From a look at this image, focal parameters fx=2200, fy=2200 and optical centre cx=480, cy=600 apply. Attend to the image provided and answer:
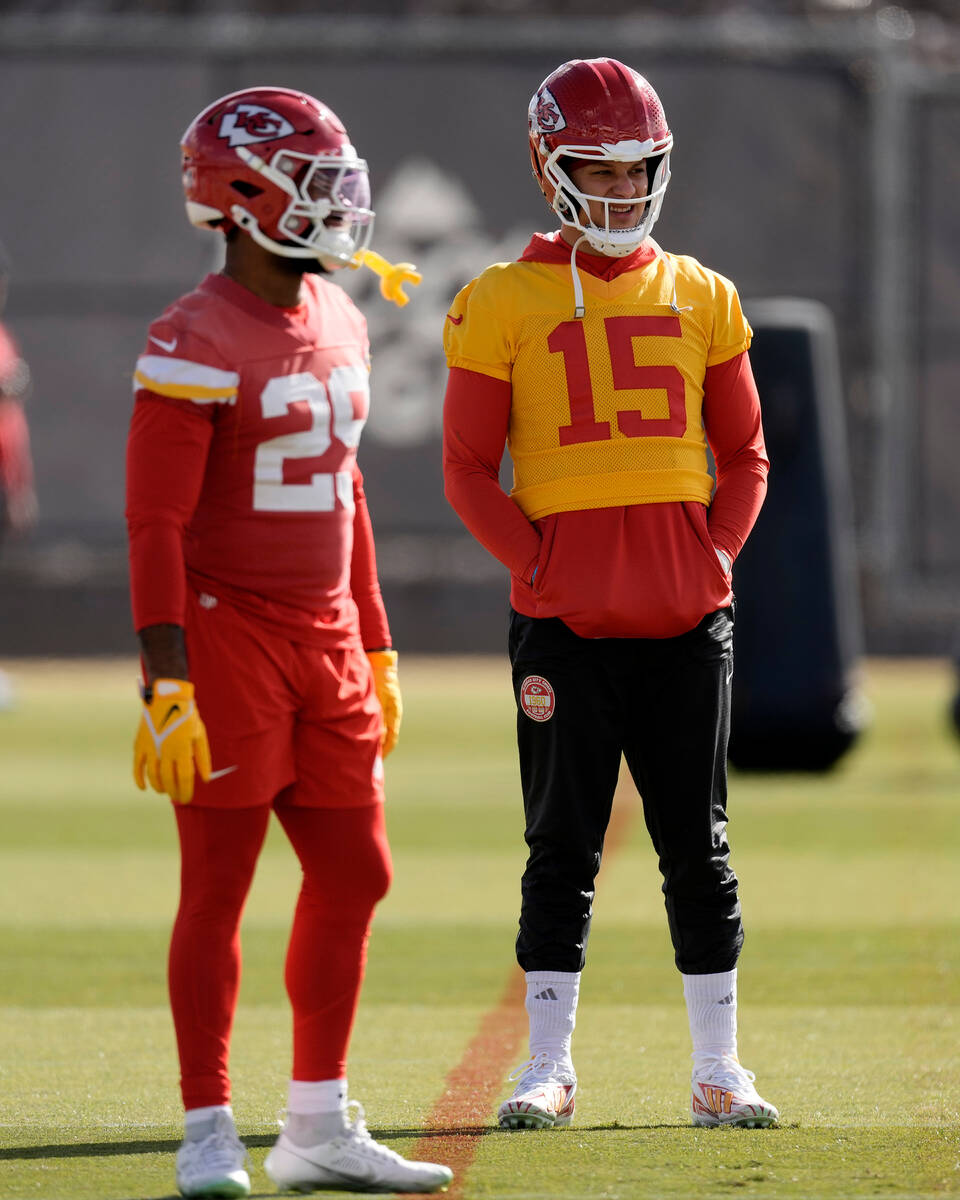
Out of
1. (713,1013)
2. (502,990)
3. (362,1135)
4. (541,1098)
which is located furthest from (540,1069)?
(502,990)

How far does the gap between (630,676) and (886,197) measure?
1196 centimetres

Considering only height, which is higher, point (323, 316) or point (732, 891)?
point (323, 316)

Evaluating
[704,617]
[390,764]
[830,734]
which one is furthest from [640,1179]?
[390,764]

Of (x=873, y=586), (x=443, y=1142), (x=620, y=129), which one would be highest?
(x=620, y=129)

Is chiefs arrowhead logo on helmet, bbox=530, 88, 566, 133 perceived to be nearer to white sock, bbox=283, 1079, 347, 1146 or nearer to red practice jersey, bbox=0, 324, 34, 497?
white sock, bbox=283, 1079, 347, 1146

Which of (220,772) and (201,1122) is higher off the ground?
(220,772)

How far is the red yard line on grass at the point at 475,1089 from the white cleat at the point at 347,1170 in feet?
0.18

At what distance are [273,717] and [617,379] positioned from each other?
0.90 metres

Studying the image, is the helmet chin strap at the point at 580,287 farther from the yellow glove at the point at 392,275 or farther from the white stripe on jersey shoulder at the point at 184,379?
the white stripe on jersey shoulder at the point at 184,379

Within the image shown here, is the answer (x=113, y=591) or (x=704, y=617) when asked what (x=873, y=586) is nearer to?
(x=113, y=591)

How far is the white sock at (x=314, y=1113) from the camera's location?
325 centimetres

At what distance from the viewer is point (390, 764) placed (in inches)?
416

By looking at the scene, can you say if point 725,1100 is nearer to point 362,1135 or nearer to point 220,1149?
point 362,1135

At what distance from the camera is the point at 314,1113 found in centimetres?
326
